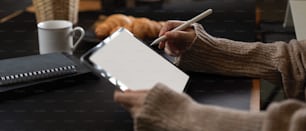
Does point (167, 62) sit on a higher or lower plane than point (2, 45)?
higher

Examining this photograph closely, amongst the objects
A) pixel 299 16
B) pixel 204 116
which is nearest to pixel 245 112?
pixel 204 116

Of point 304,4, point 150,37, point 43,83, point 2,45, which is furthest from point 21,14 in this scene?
point 304,4

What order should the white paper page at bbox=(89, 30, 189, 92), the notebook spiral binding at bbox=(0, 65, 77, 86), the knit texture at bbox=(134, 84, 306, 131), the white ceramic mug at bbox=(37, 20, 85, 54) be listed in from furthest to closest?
the white ceramic mug at bbox=(37, 20, 85, 54), the notebook spiral binding at bbox=(0, 65, 77, 86), the white paper page at bbox=(89, 30, 189, 92), the knit texture at bbox=(134, 84, 306, 131)

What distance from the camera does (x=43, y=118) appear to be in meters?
0.62

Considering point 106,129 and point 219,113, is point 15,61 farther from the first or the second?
point 219,113

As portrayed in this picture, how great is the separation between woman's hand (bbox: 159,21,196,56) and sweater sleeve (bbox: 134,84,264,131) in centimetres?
29

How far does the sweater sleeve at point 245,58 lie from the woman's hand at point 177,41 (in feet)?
0.03

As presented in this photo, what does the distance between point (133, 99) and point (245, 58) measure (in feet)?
1.13

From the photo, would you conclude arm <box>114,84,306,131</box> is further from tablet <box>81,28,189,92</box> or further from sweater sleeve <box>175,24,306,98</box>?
sweater sleeve <box>175,24,306,98</box>

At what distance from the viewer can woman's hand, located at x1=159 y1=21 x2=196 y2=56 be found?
2.61ft

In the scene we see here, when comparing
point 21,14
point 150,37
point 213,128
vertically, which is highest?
point 213,128

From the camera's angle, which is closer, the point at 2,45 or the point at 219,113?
the point at 219,113

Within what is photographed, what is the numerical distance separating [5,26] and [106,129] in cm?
61

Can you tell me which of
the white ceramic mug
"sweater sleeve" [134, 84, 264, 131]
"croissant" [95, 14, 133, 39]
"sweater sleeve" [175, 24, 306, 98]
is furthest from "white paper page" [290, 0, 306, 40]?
"sweater sleeve" [134, 84, 264, 131]
